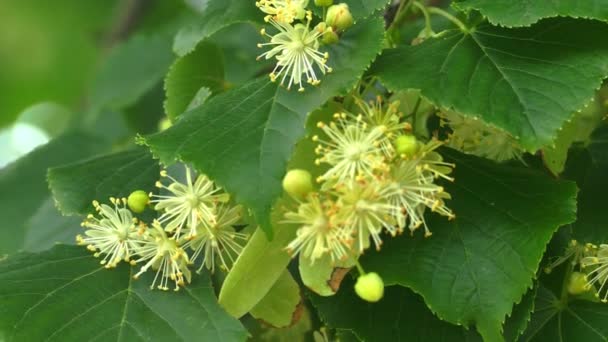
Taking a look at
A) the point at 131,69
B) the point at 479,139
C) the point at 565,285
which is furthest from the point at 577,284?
the point at 131,69

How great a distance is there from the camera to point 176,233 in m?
1.31

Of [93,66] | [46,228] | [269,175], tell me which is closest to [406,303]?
[269,175]

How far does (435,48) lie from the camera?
1309mm

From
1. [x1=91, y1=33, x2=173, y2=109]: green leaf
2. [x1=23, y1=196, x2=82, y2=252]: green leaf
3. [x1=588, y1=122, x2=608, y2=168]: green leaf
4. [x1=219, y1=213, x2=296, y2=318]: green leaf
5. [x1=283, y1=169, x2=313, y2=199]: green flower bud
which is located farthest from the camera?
[x1=91, y1=33, x2=173, y2=109]: green leaf

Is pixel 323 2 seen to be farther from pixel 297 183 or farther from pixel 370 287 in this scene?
pixel 370 287

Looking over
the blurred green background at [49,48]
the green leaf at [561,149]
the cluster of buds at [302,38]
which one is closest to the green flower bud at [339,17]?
the cluster of buds at [302,38]

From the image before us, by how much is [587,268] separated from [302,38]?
566 millimetres

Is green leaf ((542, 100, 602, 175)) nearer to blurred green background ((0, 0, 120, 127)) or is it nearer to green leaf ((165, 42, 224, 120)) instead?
green leaf ((165, 42, 224, 120))

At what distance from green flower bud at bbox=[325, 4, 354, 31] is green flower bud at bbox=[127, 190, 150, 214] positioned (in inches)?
15.1

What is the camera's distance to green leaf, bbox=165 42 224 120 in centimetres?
159

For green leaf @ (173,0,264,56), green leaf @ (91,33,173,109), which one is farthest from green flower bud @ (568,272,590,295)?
green leaf @ (91,33,173,109)

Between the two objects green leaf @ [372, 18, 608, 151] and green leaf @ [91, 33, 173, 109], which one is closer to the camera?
green leaf @ [372, 18, 608, 151]

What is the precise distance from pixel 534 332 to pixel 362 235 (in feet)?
1.21

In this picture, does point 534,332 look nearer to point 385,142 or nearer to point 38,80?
point 385,142
